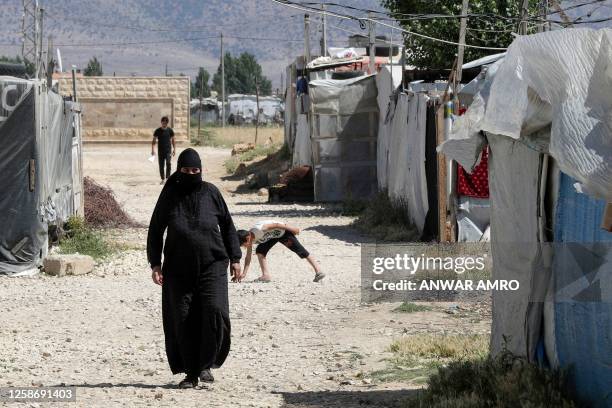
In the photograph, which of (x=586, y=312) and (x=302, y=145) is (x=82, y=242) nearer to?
(x=586, y=312)

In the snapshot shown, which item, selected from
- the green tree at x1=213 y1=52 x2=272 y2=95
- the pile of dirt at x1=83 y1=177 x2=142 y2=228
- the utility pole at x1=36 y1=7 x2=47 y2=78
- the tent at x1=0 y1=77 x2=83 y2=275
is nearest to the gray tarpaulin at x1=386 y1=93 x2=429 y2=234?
the pile of dirt at x1=83 y1=177 x2=142 y2=228

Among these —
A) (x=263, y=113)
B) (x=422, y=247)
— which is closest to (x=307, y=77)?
(x=422, y=247)

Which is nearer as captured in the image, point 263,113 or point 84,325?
point 84,325

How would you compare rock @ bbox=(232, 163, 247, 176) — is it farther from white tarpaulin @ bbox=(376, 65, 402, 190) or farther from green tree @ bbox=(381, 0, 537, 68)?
white tarpaulin @ bbox=(376, 65, 402, 190)

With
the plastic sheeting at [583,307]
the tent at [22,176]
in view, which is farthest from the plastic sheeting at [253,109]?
the plastic sheeting at [583,307]

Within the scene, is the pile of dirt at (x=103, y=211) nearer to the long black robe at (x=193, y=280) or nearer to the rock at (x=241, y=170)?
the long black robe at (x=193, y=280)

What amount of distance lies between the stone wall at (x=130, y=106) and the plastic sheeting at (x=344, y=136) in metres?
28.2

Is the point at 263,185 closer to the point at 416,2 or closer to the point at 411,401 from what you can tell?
the point at 416,2

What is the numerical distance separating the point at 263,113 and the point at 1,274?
72.3 meters

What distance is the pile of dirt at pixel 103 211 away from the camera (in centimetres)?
1831

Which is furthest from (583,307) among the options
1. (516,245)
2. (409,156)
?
(409,156)

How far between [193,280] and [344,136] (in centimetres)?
1421

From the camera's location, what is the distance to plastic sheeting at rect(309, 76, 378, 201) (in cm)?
2191

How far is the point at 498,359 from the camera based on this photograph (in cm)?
716
